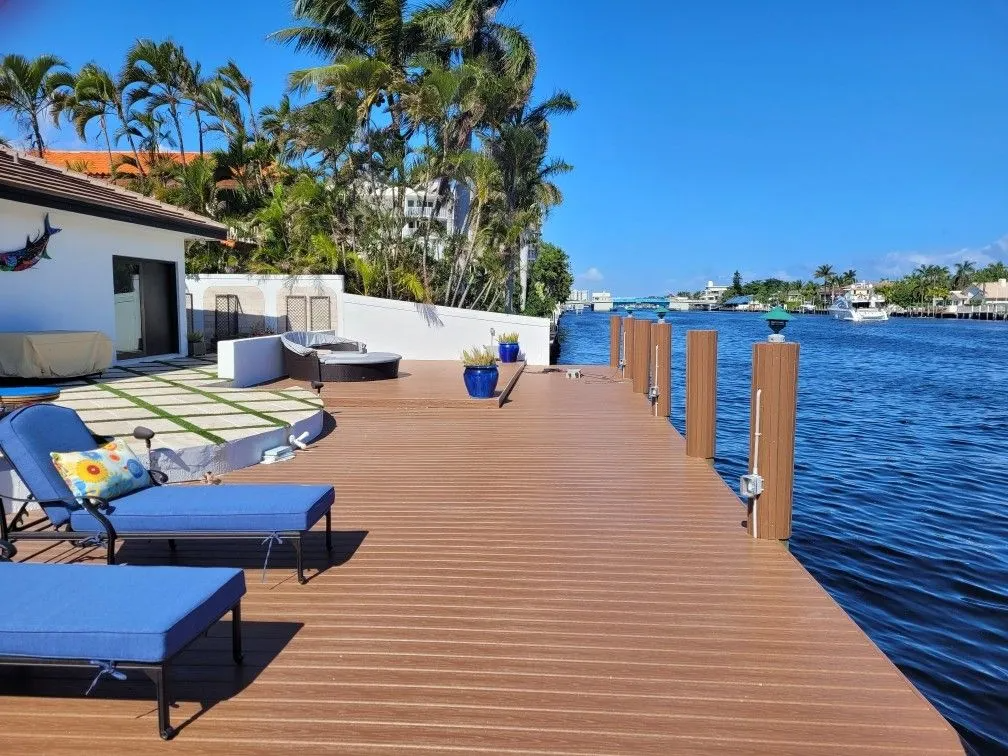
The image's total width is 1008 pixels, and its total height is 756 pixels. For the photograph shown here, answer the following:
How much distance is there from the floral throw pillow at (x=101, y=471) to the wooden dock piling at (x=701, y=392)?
5.11 meters

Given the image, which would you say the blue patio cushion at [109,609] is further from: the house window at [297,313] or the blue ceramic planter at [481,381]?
the house window at [297,313]

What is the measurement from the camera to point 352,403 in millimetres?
10570

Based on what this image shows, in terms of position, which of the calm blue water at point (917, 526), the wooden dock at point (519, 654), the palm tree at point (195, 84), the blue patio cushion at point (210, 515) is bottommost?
the calm blue water at point (917, 526)

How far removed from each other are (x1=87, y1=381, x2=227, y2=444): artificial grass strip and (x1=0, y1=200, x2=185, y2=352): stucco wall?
7.17ft

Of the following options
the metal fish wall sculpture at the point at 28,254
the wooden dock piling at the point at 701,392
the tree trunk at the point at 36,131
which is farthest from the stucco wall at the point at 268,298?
the tree trunk at the point at 36,131

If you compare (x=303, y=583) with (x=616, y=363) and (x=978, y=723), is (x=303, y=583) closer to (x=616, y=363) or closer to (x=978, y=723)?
(x=978, y=723)

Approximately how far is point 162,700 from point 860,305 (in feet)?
523

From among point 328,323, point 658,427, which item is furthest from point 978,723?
point 328,323

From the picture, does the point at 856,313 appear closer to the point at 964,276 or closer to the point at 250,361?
the point at 964,276

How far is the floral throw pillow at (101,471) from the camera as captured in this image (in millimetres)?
4105

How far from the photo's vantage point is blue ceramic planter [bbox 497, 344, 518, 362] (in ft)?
57.7

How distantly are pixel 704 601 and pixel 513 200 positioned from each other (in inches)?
905

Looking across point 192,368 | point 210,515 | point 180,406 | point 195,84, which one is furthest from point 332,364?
point 195,84

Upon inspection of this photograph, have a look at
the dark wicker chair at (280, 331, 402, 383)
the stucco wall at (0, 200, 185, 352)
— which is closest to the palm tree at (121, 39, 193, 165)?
the stucco wall at (0, 200, 185, 352)
